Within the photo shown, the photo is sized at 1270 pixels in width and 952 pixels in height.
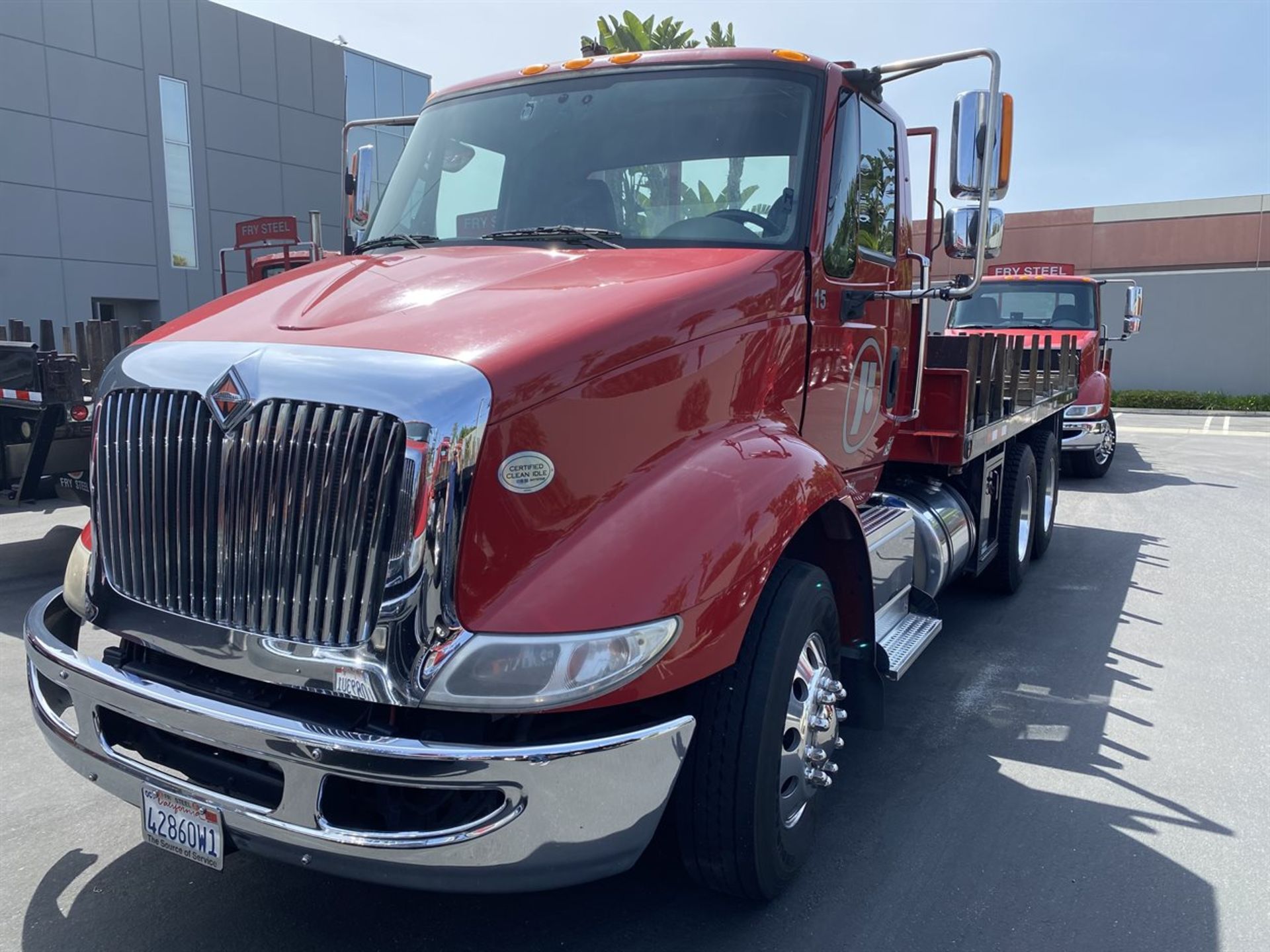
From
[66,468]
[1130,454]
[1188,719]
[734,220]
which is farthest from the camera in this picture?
[1130,454]

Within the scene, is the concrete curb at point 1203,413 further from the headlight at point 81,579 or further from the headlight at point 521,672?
the headlight at point 81,579

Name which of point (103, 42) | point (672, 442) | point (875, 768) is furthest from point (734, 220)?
point (103, 42)

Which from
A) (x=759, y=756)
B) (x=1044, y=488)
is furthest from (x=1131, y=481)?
(x=759, y=756)

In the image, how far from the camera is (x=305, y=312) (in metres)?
2.77

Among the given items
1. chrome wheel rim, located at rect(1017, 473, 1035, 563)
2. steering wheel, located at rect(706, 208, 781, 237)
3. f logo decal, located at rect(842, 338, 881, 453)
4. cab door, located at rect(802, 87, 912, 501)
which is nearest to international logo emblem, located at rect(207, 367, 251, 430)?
steering wheel, located at rect(706, 208, 781, 237)

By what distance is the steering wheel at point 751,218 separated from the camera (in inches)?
136

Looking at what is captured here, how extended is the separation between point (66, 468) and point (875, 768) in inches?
223

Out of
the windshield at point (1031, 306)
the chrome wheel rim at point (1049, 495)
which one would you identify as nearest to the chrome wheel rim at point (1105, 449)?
the windshield at point (1031, 306)

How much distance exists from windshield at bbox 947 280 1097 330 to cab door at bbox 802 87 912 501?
9.38 meters

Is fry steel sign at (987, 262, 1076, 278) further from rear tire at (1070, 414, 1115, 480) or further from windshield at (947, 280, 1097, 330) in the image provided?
rear tire at (1070, 414, 1115, 480)

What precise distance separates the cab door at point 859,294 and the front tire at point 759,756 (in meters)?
0.88

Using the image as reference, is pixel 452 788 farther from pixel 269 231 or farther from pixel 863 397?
pixel 269 231

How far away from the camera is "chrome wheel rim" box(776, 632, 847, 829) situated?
9.82ft

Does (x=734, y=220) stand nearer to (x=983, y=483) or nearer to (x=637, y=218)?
(x=637, y=218)
